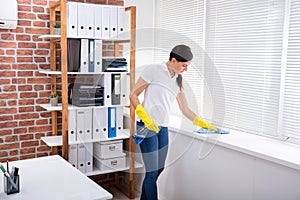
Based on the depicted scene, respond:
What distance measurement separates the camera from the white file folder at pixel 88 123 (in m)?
3.07

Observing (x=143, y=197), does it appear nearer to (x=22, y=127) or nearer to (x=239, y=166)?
(x=239, y=166)

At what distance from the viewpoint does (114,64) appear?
3156 mm

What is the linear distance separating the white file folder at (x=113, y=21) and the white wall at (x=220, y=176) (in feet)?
3.46

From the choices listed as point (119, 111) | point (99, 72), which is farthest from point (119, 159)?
point (99, 72)

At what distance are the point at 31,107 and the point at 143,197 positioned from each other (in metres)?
1.31

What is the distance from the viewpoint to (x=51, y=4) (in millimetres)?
3180

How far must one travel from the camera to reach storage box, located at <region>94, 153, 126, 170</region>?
3229 mm

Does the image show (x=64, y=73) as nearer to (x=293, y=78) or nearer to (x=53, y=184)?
(x=53, y=184)

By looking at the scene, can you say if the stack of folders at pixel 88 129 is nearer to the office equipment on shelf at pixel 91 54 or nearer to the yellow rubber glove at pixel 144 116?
the office equipment on shelf at pixel 91 54

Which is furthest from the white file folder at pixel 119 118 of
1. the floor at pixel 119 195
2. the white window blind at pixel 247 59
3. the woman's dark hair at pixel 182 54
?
the woman's dark hair at pixel 182 54

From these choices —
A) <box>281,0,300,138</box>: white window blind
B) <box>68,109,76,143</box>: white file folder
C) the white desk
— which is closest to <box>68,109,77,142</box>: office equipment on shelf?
<box>68,109,76,143</box>: white file folder

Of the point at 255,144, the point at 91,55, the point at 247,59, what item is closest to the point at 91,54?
the point at 91,55

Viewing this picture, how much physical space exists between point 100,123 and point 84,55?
623 millimetres

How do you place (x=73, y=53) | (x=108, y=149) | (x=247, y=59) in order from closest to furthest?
1. (x=247, y=59)
2. (x=73, y=53)
3. (x=108, y=149)
